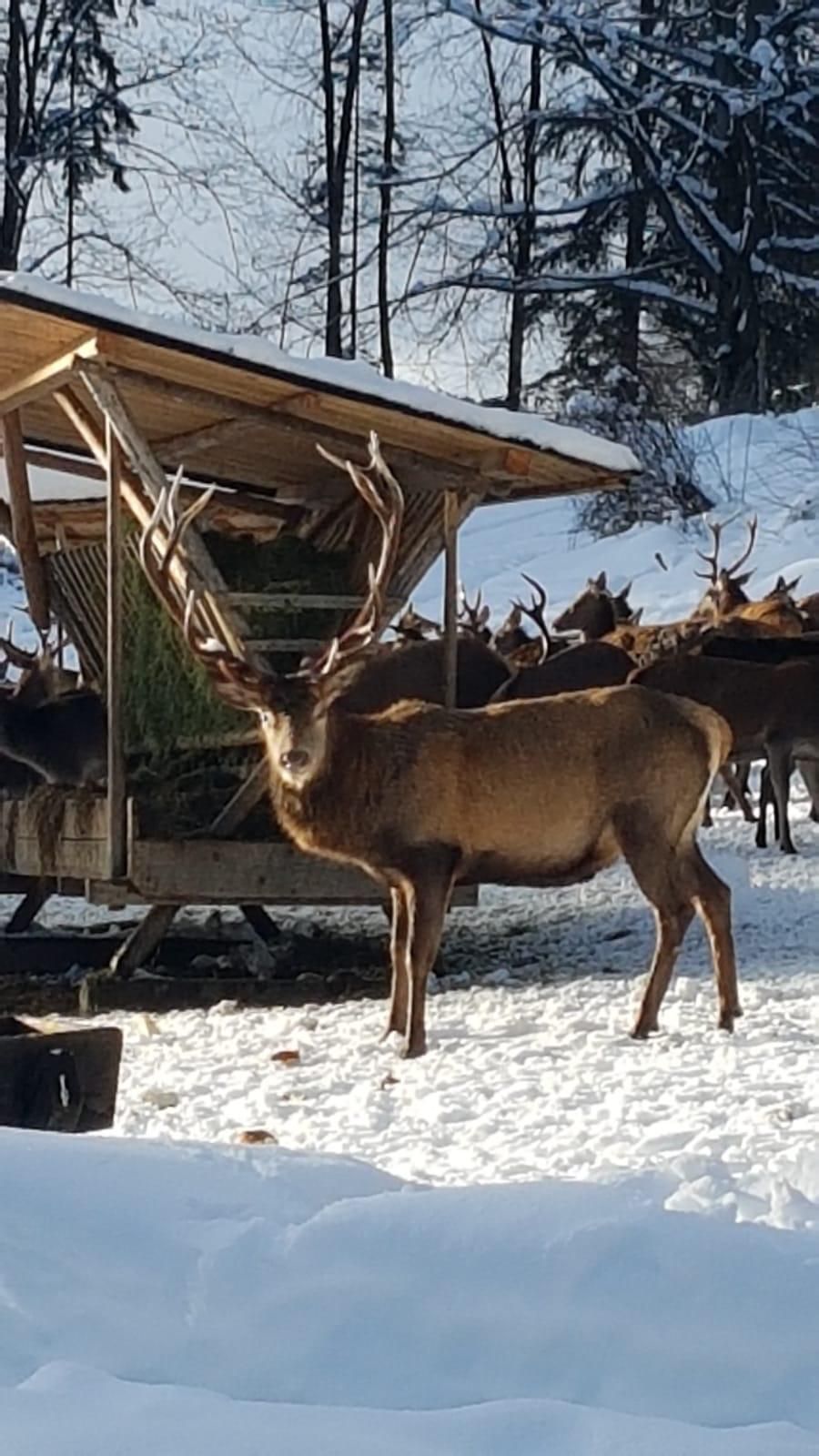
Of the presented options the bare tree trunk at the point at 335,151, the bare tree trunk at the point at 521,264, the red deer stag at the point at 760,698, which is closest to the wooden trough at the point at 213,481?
the red deer stag at the point at 760,698

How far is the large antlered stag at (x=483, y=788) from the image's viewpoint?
834cm

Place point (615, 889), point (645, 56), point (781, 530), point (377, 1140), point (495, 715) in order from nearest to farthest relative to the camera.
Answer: point (377, 1140) → point (495, 715) → point (615, 889) → point (781, 530) → point (645, 56)

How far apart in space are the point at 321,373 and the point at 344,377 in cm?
15

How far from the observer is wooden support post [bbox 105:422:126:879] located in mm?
9773

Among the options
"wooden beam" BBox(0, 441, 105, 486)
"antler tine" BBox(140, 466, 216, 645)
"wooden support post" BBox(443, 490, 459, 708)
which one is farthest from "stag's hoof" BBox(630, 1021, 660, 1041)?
"wooden beam" BBox(0, 441, 105, 486)

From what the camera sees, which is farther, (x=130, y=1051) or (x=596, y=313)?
(x=596, y=313)

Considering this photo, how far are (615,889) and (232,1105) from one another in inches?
251

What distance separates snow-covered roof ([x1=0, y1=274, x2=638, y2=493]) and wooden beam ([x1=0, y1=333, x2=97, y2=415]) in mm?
312

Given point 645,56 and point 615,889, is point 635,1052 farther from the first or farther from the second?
point 645,56

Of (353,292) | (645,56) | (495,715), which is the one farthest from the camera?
(353,292)

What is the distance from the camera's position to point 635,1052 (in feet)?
24.7

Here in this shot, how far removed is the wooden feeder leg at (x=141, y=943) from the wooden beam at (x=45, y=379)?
275 centimetres

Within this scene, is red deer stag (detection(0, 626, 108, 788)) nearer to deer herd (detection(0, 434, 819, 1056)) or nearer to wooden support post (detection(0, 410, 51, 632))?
wooden support post (detection(0, 410, 51, 632))

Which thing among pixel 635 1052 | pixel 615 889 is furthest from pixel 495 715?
pixel 615 889
